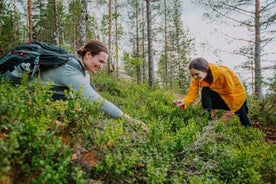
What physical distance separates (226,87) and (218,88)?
19 centimetres

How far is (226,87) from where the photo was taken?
509 centimetres

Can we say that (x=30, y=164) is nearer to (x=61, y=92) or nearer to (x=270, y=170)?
(x=61, y=92)

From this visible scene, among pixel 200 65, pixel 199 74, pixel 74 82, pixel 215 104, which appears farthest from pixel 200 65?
pixel 74 82

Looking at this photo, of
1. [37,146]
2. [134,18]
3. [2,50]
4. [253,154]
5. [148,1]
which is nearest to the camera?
[37,146]

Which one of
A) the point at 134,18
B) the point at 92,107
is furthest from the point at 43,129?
the point at 134,18

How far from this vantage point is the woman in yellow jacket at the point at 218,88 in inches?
193

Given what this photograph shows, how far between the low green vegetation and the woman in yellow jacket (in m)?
2.11

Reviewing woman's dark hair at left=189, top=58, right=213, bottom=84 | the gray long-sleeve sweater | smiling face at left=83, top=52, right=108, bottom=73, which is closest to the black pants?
woman's dark hair at left=189, top=58, right=213, bottom=84

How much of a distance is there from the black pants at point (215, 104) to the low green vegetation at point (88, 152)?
2.32 meters

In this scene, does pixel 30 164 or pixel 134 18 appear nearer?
pixel 30 164

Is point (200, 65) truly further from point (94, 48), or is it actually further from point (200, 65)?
point (94, 48)

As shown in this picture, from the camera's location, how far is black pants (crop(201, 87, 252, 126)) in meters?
5.13

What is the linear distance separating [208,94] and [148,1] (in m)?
8.10

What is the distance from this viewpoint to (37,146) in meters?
1.69
